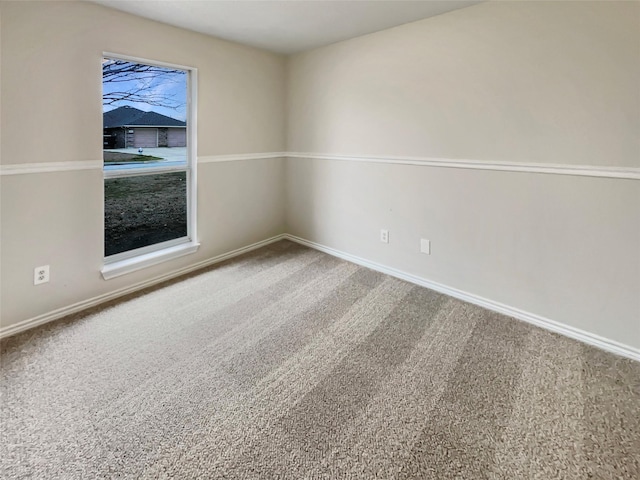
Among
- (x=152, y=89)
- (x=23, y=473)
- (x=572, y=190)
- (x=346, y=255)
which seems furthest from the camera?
(x=346, y=255)

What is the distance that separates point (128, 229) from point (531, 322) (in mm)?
3269

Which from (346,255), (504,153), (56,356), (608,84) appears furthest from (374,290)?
(56,356)

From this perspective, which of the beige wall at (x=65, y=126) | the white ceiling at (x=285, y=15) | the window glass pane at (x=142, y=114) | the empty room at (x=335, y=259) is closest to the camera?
the empty room at (x=335, y=259)

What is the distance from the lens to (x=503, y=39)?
2418 mm

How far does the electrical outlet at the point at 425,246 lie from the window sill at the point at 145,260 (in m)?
2.08

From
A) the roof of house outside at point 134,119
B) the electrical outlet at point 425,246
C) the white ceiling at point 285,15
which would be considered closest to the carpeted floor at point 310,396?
the electrical outlet at point 425,246

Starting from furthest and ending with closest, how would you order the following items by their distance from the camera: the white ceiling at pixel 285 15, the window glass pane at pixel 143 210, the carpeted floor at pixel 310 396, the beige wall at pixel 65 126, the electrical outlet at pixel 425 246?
the electrical outlet at pixel 425 246, the window glass pane at pixel 143 210, the white ceiling at pixel 285 15, the beige wall at pixel 65 126, the carpeted floor at pixel 310 396

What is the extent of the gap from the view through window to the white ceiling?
0.44 m

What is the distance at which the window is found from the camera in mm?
2799

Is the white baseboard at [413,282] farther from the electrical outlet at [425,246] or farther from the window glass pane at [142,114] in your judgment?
the window glass pane at [142,114]

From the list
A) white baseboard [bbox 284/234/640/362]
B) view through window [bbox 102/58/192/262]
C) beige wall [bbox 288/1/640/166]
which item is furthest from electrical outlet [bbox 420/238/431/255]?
view through window [bbox 102/58/192/262]

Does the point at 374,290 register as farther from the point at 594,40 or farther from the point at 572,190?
the point at 594,40

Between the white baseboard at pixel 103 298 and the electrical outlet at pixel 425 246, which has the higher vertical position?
the electrical outlet at pixel 425 246

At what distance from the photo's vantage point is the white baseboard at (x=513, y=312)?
2.21 meters
